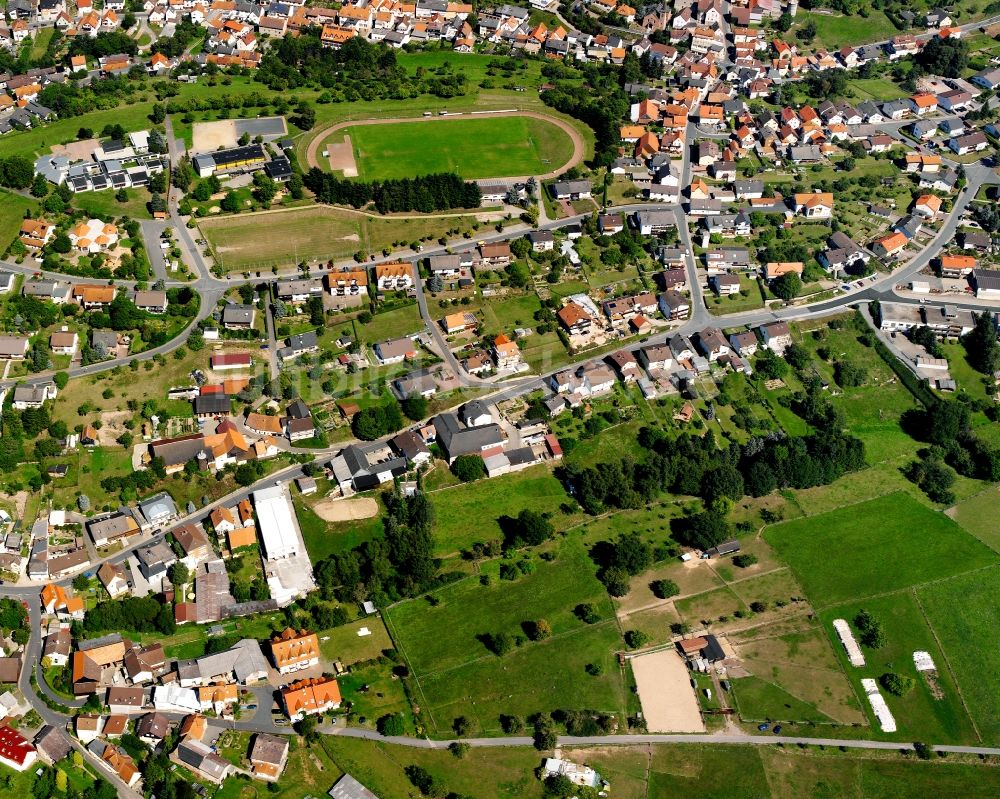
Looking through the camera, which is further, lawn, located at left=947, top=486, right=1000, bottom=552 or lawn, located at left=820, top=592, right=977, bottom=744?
lawn, located at left=947, top=486, right=1000, bottom=552

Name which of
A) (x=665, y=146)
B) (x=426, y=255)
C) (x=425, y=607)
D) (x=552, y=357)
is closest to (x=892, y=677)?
(x=425, y=607)

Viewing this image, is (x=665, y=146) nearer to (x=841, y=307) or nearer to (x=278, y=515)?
(x=841, y=307)

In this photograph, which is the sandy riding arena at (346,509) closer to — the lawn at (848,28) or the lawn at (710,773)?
the lawn at (710,773)

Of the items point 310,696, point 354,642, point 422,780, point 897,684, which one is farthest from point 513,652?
point 897,684

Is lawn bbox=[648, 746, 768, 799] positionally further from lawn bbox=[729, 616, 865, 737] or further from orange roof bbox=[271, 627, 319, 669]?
orange roof bbox=[271, 627, 319, 669]

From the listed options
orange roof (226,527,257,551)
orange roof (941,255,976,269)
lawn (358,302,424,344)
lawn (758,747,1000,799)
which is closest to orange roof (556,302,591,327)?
lawn (358,302,424,344)

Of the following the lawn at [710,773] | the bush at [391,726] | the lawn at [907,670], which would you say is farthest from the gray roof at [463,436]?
the lawn at [907,670]
